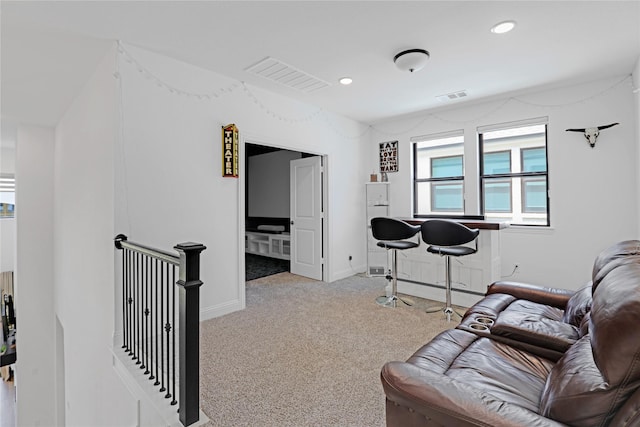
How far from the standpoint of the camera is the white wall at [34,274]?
5312mm

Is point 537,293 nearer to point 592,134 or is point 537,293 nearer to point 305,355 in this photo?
point 305,355

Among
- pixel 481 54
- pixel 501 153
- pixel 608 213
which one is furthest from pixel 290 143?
pixel 608 213

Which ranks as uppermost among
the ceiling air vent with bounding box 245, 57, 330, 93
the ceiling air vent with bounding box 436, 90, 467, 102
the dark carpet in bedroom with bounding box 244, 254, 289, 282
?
the ceiling air vent with bounding box 436, 90, 467, 102

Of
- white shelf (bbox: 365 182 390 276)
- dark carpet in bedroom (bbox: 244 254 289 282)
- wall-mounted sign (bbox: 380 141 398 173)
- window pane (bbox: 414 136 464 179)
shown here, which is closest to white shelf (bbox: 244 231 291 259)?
dark carpet in bedroom (bbox: 244 254 289 282)

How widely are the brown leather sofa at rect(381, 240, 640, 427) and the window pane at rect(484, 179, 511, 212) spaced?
108 inches

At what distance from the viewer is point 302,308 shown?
3631mm

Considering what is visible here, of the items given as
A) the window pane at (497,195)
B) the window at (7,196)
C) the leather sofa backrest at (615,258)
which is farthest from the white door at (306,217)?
the window at (7,196)

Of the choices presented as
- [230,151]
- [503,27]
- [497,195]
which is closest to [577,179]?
[497,195]

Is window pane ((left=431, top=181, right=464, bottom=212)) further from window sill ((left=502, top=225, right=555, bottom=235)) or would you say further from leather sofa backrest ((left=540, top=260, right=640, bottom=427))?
leather sofa backrest ((left=540, top=260, right=640, bottom=427))

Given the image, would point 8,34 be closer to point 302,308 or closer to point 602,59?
point 302,308

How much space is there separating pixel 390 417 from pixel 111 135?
10.00 ft

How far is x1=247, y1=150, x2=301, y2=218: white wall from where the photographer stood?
7.05 m

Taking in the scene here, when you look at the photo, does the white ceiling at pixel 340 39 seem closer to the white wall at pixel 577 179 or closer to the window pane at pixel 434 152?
the white wall at pixel 577 179

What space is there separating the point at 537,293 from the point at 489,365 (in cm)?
111
